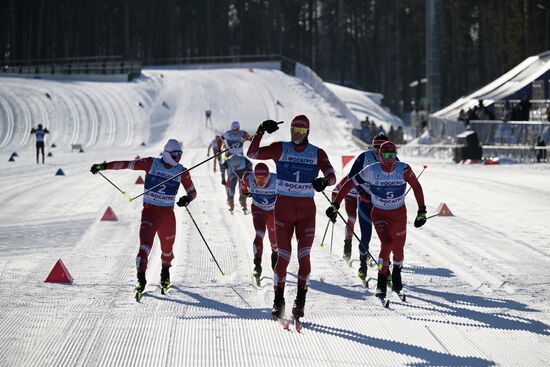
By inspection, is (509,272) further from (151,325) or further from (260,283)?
(151,325)

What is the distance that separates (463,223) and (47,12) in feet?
308

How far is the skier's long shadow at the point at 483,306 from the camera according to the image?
29.5ft

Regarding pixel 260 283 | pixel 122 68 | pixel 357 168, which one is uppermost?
pixel 122 68

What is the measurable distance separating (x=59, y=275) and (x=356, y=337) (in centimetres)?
459

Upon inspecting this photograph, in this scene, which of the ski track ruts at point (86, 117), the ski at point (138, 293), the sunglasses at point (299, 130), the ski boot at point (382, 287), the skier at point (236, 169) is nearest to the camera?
the sunglasses at point (299, 130)

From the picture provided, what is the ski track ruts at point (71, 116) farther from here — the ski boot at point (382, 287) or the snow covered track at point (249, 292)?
the ski boot at point (382, 287)

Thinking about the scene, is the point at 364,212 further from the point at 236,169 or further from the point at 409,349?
the point at 236,169

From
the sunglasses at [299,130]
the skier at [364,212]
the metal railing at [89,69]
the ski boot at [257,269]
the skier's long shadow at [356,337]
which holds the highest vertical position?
the metal railing at [89,69]

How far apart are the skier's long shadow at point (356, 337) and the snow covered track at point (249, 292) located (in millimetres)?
18

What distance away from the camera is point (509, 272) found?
40.2 feet

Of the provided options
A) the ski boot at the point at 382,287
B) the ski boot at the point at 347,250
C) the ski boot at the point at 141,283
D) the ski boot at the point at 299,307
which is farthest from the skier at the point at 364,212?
the ski boot at the point at 141,283

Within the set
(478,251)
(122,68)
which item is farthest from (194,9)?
(478,251)

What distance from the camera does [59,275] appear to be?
11.5 meters

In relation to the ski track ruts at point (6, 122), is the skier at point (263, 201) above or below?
below
